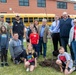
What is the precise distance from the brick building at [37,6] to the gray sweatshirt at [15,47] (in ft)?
96.9

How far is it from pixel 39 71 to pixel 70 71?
3.51 feet

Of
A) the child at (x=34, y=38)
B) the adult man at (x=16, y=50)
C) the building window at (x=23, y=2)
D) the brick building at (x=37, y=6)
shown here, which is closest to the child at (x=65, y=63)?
the adult man at (x=16, y=50)

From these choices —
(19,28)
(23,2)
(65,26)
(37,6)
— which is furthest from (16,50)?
(37,6)

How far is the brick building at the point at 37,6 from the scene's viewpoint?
1554 inches

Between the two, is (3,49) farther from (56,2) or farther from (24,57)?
(56,2)

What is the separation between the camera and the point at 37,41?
10.0 metres

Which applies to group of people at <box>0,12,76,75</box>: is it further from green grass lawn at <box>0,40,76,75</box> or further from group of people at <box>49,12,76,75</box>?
green grass lawn at <box>0,40,76,75</box>

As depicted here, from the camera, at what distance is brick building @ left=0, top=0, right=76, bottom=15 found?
39.5 meters

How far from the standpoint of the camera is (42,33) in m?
10.2

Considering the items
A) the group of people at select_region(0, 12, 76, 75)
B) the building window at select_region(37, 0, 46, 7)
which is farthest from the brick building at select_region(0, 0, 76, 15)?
the group of people at select_region(0, 12, 76, 75)

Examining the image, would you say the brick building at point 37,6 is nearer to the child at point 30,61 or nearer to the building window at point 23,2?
the building window at point 23,2

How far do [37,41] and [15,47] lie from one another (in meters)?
0.99

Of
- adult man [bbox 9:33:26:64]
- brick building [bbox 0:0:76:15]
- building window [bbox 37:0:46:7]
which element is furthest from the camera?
building window [bbox 37:0:46:7]

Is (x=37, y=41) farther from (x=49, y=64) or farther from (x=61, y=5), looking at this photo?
(x=61, y=5)
